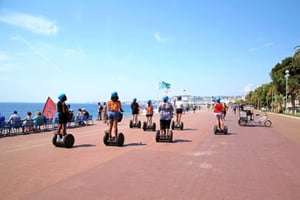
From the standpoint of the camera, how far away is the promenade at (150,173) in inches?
197

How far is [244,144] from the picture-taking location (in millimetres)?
11008

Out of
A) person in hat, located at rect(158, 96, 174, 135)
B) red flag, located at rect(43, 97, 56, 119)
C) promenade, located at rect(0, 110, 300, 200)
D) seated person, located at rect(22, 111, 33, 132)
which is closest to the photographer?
promenade, located at rect(0, 110, 300, 200)

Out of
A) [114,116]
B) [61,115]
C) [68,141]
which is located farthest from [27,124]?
[114,116]

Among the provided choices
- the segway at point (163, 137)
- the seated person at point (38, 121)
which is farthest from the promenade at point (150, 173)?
the seated person at point (38, 121)

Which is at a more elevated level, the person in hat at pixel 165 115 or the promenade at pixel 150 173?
the person in hat at pixel 165 115

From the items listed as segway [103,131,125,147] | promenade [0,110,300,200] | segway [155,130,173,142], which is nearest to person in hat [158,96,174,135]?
segway [155,130,173,142]

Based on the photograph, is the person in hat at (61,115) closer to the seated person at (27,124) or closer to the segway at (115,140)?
the segway at (115,140)

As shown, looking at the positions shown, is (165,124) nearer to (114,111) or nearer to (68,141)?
(114,111)

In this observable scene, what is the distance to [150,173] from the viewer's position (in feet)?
20.9

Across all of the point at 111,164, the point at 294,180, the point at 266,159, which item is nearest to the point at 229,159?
the point at 266,159

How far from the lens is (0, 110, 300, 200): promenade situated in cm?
501

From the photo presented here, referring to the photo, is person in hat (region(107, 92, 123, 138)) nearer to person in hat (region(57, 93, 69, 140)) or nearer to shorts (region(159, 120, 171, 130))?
person in hat (region(57, 93, 69, 140))

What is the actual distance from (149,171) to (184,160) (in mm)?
1583

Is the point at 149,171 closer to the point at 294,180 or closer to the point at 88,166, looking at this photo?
the point at 88,166
